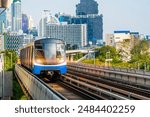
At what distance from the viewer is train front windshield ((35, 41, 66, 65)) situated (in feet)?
53.0

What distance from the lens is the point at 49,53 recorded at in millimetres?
16062

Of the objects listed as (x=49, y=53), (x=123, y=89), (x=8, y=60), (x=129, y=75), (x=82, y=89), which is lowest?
(x=8, y=60)

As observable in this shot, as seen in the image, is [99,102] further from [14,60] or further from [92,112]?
[14,60]

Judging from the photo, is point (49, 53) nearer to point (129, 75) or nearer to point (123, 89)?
point (123, 89)

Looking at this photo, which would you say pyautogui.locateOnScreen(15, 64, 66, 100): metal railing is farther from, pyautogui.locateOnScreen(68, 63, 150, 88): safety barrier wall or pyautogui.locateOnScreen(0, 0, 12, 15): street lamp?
pyautogui.locateOnScreen(68, 63, 150, 88): safety barrier wall

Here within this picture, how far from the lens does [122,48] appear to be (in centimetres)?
5044

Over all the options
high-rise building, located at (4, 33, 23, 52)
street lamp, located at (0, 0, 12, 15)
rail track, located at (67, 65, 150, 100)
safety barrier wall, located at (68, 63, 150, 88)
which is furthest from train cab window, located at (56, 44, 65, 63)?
street lamp, located at (0, 0, 12, 15)

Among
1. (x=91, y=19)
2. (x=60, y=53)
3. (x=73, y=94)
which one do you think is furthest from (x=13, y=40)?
(x=73, y=94)

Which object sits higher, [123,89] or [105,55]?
[105,55]

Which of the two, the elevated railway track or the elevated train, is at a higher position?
the elevated train

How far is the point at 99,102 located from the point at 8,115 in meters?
1.13

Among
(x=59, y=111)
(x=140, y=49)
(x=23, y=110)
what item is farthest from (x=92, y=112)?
(x=140, y=49)

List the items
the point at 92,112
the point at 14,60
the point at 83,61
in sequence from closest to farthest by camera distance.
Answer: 1. the point at 92,112
2. the point at 83,61
3. the point at 14,60

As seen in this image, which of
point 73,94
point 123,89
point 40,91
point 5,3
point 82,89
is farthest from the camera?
point 123,89
